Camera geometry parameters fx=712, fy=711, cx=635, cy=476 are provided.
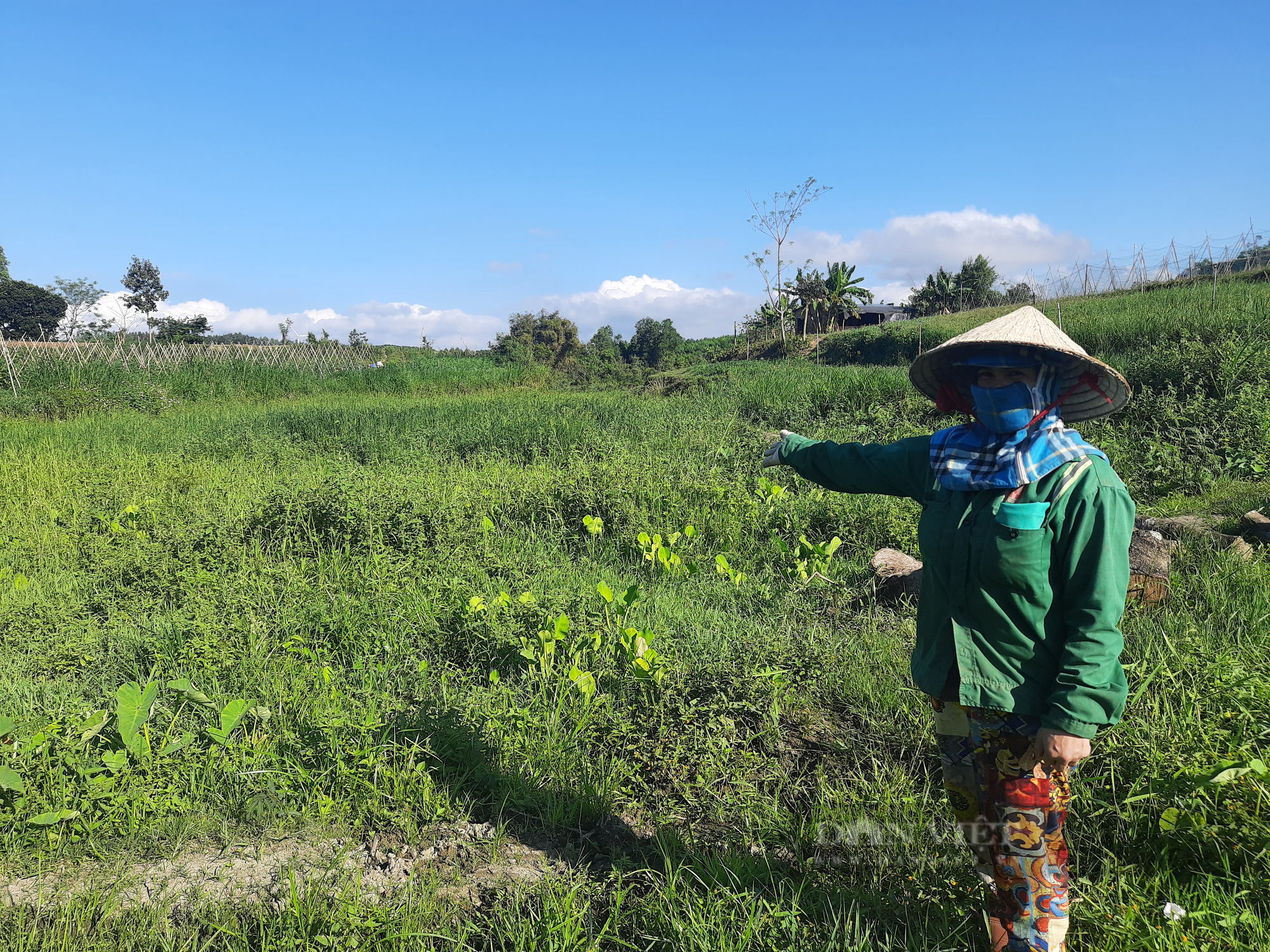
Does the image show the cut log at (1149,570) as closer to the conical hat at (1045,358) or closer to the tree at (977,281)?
the conical hat at (1045,358)

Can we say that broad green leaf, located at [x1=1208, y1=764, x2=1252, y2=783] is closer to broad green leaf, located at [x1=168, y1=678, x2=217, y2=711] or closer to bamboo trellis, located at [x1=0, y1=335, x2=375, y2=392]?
broad green leaf, located at [x1=168, y1=678, x2=217, y2=711]

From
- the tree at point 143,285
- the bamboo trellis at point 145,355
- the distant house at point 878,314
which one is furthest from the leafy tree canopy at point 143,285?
the distant house at point 878,314

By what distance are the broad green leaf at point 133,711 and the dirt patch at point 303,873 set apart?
1.21ft

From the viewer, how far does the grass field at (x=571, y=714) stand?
193cm

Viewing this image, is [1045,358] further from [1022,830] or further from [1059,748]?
[1022,830]

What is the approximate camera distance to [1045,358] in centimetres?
164

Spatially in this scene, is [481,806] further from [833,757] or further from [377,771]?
[833,757]

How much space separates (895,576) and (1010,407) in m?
2.61

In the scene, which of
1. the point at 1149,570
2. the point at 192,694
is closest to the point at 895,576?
the point at 1149,570

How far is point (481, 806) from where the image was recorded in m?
2.46

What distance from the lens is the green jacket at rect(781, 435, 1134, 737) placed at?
1.43 meters

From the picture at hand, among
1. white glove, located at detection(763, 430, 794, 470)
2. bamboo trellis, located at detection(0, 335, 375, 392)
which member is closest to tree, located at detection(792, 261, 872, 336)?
bamboo trellis, located at detection(0, 335, 375, 392)

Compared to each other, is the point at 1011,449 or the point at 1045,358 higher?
the point at 1045,358

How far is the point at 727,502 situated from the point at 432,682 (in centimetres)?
289
